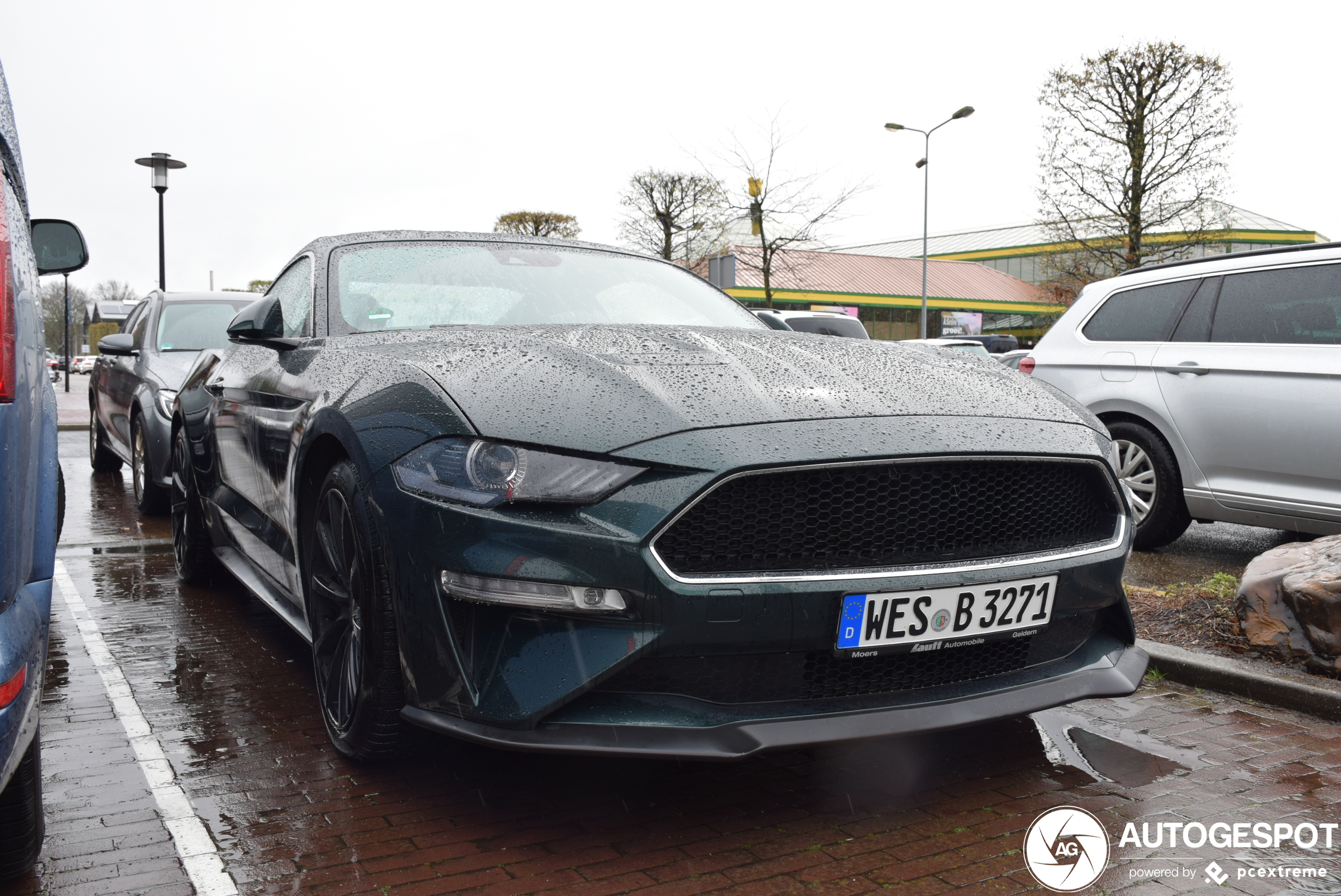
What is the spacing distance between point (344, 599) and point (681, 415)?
1.15m

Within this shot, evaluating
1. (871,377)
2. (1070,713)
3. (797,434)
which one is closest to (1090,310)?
(1070,713)

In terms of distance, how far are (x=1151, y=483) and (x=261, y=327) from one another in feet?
15.9

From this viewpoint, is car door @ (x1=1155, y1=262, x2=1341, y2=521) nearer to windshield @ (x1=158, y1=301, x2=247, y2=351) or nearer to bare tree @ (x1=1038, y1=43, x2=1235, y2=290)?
windshield @ (x1=158, y1=301, x2=247, y2=351)

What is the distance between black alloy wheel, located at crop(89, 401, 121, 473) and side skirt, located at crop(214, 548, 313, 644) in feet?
22.4

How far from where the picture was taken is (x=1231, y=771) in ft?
10.3

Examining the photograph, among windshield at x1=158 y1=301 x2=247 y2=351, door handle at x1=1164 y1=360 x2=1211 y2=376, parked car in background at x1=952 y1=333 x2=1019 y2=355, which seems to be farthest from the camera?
parked car in background at x1=952 y1=333 x2=1019 y2=355

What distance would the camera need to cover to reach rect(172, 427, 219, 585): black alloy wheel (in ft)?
17.4

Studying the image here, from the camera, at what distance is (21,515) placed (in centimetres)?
199

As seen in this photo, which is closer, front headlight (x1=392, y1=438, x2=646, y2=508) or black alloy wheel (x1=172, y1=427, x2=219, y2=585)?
front headlight (x1=392, y1=438, x2=646, y2=508)

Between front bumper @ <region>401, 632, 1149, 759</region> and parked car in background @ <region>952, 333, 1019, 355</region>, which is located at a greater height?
parked car in background @ <region>952, 333, 1019, 355</region>

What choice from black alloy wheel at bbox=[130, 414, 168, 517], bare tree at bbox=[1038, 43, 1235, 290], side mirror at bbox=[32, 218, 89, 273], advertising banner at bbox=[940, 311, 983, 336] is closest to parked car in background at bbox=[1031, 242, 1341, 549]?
side mirror at bbox=[32, 218, 89, 273]

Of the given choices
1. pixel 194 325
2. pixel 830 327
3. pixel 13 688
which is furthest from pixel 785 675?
pixel 194 325

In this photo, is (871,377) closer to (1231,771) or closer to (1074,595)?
(1074,595)

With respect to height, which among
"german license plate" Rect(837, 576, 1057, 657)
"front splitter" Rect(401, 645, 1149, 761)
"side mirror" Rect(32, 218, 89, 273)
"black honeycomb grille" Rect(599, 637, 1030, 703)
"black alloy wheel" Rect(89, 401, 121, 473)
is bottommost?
"black alloy wheel" Rect(89, 401, 121, 473)
